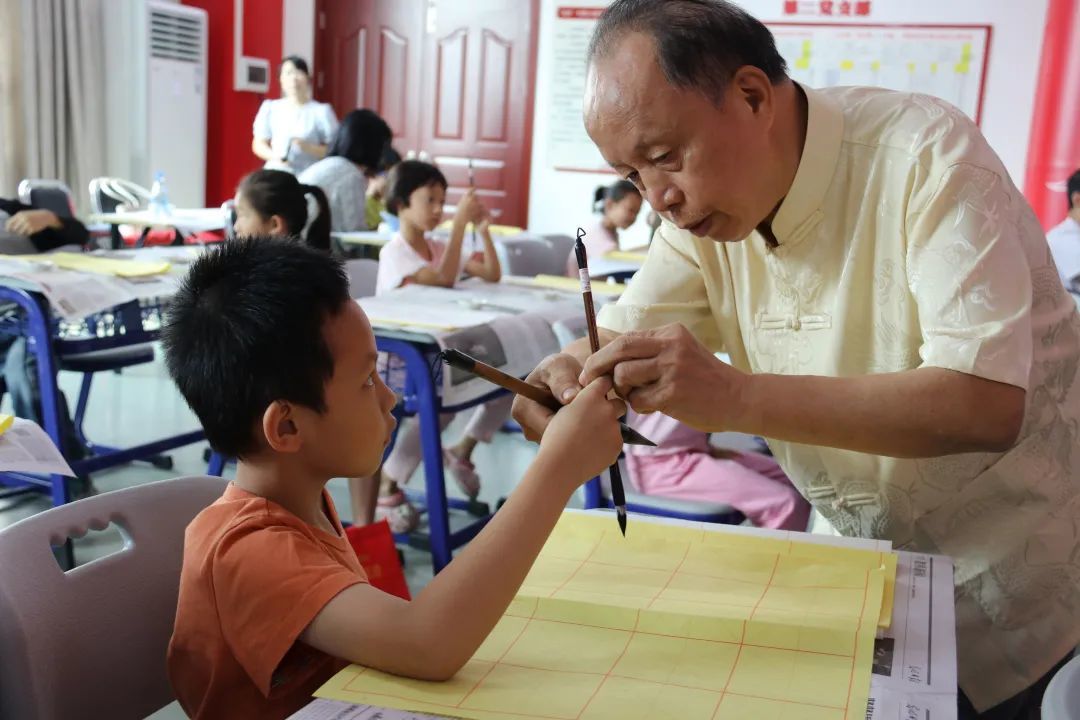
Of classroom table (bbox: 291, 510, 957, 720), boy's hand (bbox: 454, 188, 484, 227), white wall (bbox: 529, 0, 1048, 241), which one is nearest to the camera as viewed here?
classroom table (bbox: 291, 510, 957, 720)

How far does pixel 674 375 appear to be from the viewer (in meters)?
1.00

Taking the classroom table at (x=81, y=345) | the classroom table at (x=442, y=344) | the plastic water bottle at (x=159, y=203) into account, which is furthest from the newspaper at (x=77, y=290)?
the plastic water bottle at (x=159, y=203)

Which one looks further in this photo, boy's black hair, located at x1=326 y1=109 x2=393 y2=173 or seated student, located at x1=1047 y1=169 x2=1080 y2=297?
boy's black hair, located at x1=326 y1=109 x2=393 y2=173

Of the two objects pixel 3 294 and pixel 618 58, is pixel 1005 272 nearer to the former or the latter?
pixel 618 58

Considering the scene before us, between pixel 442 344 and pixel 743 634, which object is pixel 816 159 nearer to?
pixel 743 634

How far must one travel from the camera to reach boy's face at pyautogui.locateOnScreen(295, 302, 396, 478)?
1.02 meters

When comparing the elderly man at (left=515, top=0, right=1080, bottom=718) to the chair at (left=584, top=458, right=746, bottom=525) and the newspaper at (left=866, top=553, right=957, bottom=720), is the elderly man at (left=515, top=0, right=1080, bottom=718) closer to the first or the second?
the newspaper at (left=866, top=553, right=957, bottom=720)

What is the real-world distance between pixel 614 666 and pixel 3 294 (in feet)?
8.08

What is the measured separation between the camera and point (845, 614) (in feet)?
3.08

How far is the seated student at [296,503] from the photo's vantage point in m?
0.84

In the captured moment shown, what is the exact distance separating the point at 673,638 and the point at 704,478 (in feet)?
4.98

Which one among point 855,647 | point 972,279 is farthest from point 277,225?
point 855,647

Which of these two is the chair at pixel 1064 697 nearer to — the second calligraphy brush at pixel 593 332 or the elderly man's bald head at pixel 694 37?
the second calligraphy brush at pixel 593 332

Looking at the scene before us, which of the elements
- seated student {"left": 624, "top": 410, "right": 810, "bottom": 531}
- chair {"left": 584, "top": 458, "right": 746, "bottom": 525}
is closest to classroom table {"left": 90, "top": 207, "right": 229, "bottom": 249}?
seated student {"left": 624, "top": 410, "right": 810, "bottom": 531}
